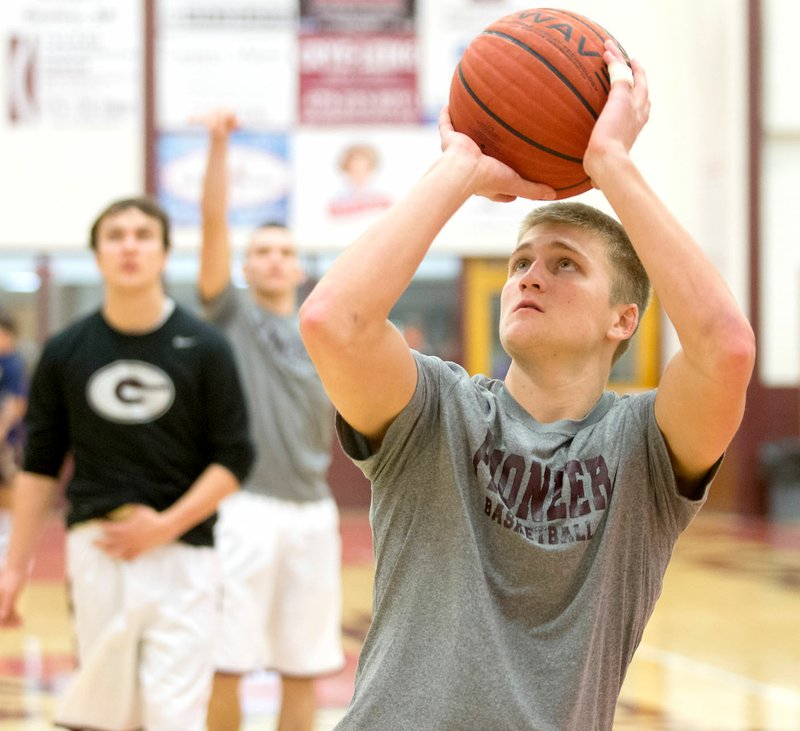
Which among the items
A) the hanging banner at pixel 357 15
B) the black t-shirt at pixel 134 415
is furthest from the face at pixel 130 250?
the hanging banner at pixel 357 15

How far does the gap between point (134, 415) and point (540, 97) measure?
80.1 inches

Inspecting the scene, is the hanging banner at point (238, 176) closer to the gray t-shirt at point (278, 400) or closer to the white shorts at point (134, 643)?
the gray t-shirt at point (278, 400)

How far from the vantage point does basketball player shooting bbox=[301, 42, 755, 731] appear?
1.80 meters

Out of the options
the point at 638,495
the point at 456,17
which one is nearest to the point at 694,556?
the point at 456,17

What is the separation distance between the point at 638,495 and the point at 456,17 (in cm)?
1195

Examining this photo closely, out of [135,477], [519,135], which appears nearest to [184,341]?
[135,477]

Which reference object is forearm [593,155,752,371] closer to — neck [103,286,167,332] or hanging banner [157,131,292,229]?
neck [103,286,167,332]

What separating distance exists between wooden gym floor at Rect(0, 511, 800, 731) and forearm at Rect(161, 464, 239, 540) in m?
1.64

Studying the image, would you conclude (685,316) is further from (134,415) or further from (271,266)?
(271,266)

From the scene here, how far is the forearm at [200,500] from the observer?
11.9 feet

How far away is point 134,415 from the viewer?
3721mm

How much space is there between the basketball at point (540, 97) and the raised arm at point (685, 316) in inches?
6.0

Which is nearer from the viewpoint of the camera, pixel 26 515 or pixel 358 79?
pixel 26 515

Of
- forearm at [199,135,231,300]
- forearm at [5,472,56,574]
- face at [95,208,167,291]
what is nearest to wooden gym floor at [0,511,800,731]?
forearm at [5,472,56,574]
